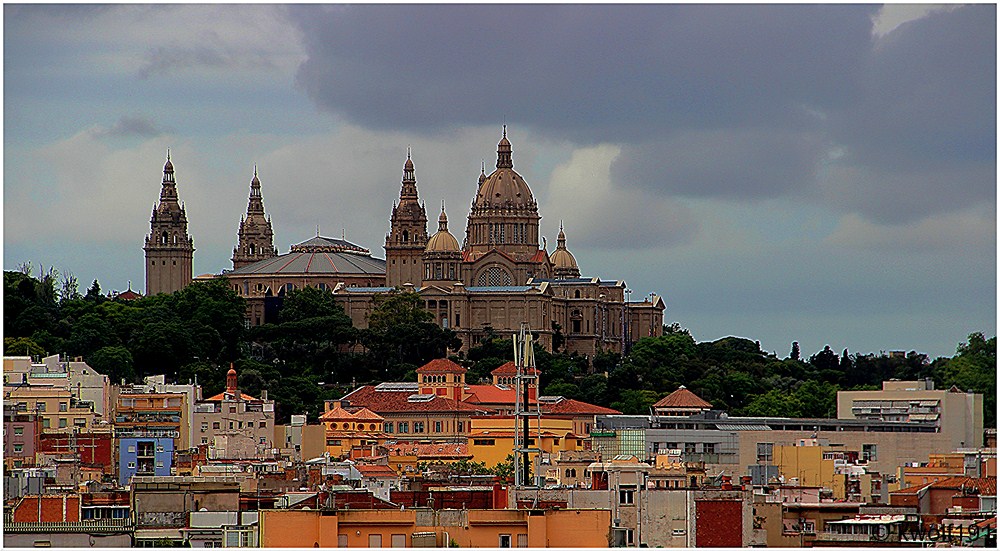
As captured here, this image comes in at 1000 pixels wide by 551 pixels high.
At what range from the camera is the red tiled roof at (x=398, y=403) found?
408 feet

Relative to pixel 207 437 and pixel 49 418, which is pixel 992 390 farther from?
pixel 49 418

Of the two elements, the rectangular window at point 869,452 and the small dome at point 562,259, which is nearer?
the rectangular window at point 869,452

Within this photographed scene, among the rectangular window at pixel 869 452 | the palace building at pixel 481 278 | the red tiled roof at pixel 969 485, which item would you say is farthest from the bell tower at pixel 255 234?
the red tiled roof at pixel 969 485

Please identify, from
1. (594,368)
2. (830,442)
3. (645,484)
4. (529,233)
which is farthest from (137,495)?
(529,233)

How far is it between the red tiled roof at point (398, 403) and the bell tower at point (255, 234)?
5647 cm

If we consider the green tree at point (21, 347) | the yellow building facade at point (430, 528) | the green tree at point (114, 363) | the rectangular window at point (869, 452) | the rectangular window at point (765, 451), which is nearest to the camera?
the yellow building facade at point (430, 528)

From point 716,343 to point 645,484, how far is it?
4724 inches

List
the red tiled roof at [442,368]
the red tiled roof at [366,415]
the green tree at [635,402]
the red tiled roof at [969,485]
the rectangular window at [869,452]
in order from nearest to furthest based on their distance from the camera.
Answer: the red tiled roof at [969,485] → the rectangular window at [869,452] → the red tiled roof at [366,415] → the green tree at [635,402] → the red tiled roof at [442,368]

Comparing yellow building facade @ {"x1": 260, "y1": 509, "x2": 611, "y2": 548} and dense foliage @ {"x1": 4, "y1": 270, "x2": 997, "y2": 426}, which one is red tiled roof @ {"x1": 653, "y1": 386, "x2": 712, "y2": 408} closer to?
dense foliage @ {"x1": 4, "y1": 270, "x2": 997, "y2": 426}

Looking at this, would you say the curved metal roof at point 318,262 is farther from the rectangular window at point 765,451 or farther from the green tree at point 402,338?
the rectangular window at point 765,451

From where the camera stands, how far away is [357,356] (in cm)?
14812

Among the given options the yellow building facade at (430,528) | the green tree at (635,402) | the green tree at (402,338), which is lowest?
the yellow building facade at (430,528)

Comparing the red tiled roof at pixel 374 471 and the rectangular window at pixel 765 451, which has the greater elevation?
the rectangular window at pixel 765 451

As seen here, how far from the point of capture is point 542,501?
38.0 m
